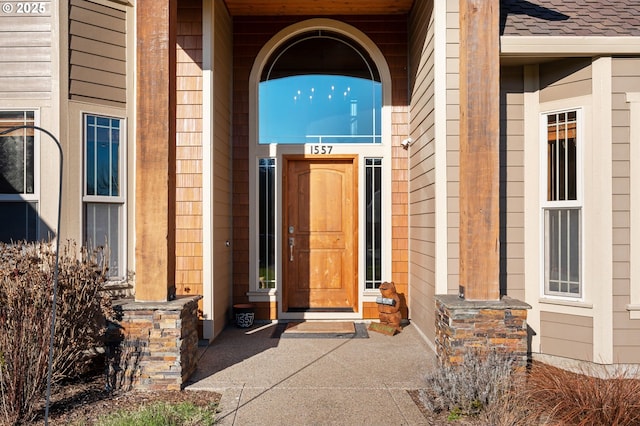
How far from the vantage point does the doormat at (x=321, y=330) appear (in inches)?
195

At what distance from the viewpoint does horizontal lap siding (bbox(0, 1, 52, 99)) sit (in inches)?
168

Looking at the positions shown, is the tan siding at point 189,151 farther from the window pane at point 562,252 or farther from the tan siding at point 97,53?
the window pane at point 562,252

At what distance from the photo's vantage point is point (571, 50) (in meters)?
4.03

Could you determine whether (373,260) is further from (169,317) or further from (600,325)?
(169,317)

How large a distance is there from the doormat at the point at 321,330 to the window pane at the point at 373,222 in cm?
63

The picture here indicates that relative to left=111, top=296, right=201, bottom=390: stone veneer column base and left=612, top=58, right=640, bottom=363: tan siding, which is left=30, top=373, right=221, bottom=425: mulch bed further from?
left=612, top=58, right=640, bottom=363: tan siding

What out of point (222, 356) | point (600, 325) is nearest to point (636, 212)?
point (600, 325)

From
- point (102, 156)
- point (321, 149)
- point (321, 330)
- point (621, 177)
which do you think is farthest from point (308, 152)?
point (621, 177)

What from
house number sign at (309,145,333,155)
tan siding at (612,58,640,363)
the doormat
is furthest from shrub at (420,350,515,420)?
house number sign at (309,145,333,155)

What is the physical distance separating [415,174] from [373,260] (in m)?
1.30

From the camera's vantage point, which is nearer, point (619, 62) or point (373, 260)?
point (619, 62)

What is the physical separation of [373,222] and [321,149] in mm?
1225

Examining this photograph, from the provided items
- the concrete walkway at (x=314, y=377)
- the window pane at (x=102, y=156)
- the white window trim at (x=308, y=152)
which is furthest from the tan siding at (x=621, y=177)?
the window pane at (x=102, y=156)

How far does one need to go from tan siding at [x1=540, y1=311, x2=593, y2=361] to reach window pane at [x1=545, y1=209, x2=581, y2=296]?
25 cm
